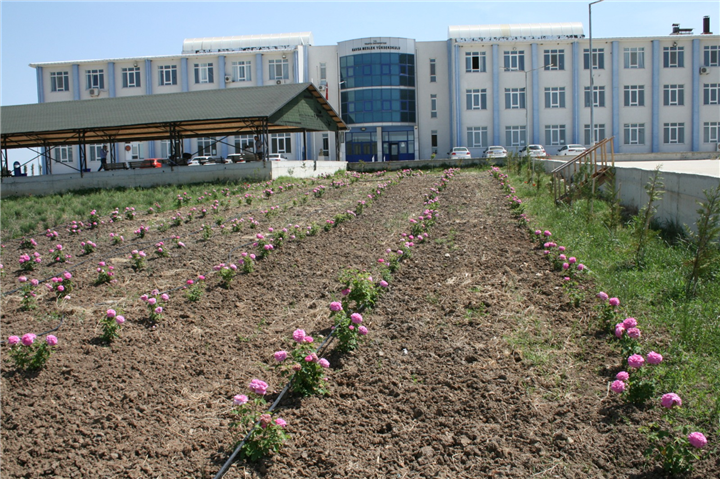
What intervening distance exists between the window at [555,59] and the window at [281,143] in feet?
78.7

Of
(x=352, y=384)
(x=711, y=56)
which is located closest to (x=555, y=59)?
(x=711, y=56)

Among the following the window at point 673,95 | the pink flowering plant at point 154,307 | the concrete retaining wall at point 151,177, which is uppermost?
the window at point 673,95

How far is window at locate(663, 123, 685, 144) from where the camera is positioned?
48938mm

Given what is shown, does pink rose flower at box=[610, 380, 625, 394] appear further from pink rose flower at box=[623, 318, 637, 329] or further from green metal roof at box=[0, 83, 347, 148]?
green metal roof at box=[0, 83, 347, 148]

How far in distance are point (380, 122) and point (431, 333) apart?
46.5 m

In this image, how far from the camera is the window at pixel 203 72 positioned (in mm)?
51938

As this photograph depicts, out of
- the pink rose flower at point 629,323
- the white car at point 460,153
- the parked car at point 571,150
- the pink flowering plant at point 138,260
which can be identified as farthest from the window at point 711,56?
the pink rose flower at point 629,323

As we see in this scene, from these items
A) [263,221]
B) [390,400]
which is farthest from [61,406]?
[263,221]

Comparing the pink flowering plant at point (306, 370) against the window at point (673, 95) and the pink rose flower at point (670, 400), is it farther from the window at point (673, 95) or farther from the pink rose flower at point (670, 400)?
the window at point (673, 95)

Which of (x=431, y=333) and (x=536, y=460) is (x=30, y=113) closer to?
(x=431, y=333)

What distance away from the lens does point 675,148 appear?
48844 millimetres

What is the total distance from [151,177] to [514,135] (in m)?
35.9

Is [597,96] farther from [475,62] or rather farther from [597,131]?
[475,62]

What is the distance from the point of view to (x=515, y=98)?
50.1 metres
